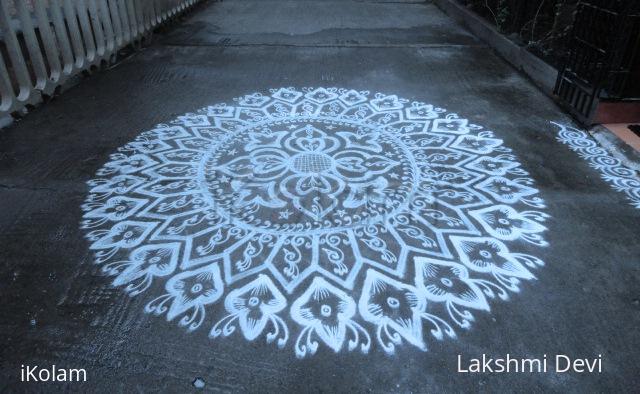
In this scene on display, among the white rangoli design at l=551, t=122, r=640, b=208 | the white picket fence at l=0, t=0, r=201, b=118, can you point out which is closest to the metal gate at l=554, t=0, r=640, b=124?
the white rangoli design at l=551, t=122, r=640, b=208

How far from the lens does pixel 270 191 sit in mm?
2494

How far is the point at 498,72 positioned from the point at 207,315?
408 centimetres

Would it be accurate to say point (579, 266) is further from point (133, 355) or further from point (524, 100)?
point (524, 100)

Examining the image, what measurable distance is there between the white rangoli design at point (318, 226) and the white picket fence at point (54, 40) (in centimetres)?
112

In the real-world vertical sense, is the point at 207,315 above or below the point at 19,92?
below

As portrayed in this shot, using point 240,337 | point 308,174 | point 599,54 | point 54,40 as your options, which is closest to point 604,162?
point 599,54

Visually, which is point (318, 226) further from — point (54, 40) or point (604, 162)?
point (54, 40)

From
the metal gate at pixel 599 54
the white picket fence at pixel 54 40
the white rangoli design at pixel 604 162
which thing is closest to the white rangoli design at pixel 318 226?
the white rangoli design at pixel 604 162

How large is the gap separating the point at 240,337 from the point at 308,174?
1274 millimetres

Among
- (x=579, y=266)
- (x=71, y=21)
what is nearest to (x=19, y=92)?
(x=71, y=21)

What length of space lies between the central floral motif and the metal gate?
163 cm

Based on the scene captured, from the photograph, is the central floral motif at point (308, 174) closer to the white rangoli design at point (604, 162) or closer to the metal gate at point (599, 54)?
the white rangoli design at point (604, 162)

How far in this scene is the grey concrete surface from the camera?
1.48 meters

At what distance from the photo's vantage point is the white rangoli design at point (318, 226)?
1730 mm
